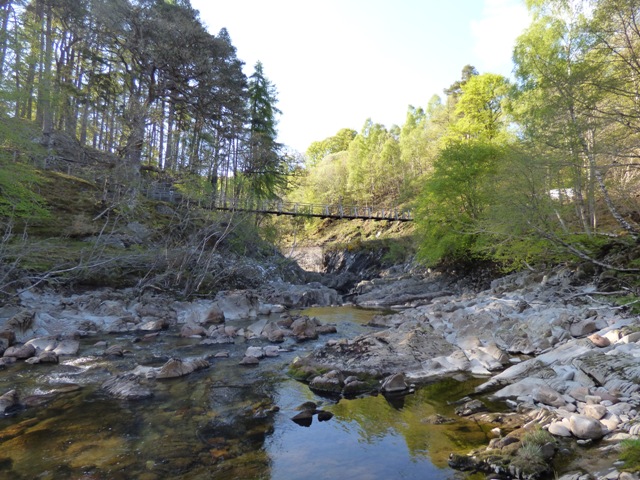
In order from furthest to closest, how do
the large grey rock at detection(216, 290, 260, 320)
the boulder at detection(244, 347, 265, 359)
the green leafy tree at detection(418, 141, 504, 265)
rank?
the green leafy tree at detection(418, 141, 504, 265) → the large grey rock at detection(216, 290, 260, 320) → the boulder at detection(244, 347, 265, 359)

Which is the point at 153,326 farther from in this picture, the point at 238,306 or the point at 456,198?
the point at 456,198

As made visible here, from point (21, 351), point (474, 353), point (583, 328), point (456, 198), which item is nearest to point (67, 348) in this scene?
point (21, 351)

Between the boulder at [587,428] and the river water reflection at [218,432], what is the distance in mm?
1107

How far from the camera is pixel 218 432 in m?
5.51

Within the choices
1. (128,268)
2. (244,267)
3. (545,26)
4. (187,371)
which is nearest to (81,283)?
(128,268)

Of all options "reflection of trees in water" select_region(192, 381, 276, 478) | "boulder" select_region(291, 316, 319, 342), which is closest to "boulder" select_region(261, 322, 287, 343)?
"boulder" select_region(291, 316, 319, 342)

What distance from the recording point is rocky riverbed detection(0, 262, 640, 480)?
467cm

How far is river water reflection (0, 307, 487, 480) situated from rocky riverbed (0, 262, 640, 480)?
0.34m

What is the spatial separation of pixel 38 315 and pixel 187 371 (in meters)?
6.34

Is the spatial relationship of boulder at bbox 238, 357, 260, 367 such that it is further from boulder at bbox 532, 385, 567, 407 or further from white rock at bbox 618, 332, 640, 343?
white rock at bbox 618, 332, 640, 343

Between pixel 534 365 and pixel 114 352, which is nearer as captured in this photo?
pixel 534 365

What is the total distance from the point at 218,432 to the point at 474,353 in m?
5.71

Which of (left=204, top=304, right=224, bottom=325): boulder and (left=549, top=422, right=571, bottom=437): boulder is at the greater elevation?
(left=549, top=422, right=571, bottom=437): boulder

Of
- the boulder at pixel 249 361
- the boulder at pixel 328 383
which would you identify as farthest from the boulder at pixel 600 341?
the boulder at pixel 249 361
